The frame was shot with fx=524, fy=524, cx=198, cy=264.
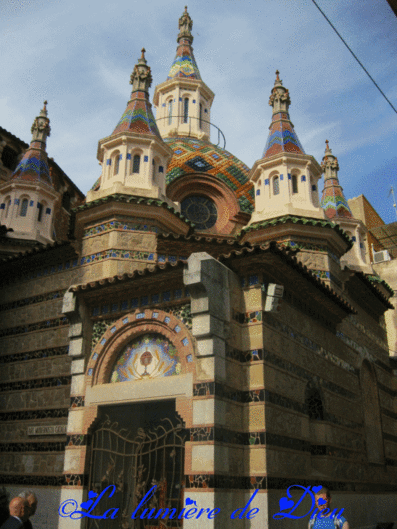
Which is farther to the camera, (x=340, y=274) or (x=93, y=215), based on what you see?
(x=340, y=274)

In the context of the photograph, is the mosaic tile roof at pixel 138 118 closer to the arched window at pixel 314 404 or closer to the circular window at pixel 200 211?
the circular window at pixel 200 211

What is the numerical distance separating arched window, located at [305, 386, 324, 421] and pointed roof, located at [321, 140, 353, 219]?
9383mm

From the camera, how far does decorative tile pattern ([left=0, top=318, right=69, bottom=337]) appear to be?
40.3ft

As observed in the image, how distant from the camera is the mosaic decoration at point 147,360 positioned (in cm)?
960

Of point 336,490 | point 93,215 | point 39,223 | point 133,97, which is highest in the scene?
point 133,97

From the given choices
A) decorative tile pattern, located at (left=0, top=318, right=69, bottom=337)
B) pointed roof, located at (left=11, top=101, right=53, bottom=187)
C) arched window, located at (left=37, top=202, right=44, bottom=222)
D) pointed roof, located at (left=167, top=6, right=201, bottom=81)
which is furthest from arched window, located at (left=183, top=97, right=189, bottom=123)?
decorative tile pattern, located at (left=0, top=318, right=69, bottom=337)

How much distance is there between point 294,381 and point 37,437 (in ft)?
19.0

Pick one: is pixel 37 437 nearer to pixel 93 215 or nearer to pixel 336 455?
pixel 93 215

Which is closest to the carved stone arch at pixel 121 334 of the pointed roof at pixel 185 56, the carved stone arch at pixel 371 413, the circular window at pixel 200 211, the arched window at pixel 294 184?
the carved stone arch at pixel 371 413

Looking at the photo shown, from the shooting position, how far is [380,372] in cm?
1534

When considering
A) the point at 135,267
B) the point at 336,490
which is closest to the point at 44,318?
the point at 135,267

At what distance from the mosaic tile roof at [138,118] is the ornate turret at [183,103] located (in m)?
7.70

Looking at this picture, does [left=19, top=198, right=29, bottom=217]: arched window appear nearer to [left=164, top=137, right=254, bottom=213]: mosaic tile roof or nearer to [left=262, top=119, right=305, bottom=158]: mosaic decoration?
[left=164, top=137, right=254, bottom=213]: mosaic tile roof

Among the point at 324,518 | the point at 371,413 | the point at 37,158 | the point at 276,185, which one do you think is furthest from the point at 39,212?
the point at 324,518
